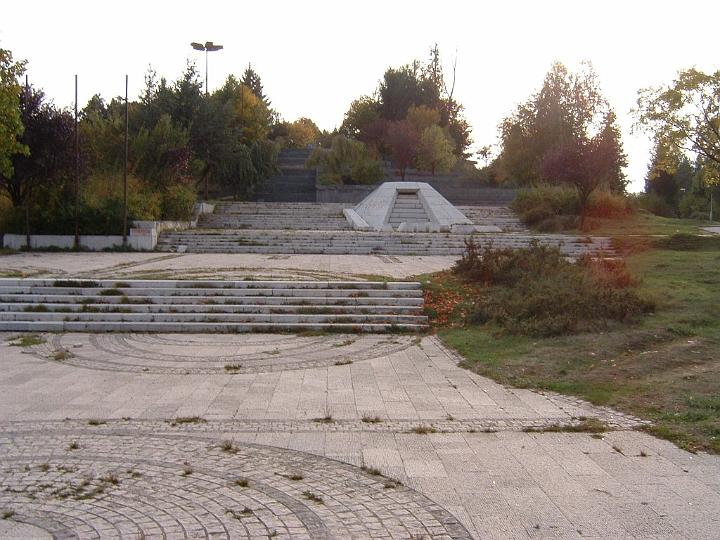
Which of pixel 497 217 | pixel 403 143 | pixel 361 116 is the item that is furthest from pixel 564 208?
pixel 361 116

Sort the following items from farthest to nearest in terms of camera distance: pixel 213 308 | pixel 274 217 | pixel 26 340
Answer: pixel 274 217
pixel 213 308
pixel 26 340

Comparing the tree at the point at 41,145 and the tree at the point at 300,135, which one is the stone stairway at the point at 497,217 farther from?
the tree at the point at 300,135

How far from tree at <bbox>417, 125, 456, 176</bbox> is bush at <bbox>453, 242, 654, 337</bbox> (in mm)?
34505

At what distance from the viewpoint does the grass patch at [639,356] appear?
6.46 m

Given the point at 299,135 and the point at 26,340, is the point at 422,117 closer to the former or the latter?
the point at 299,135

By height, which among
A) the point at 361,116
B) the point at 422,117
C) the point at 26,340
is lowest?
the point at 26,340

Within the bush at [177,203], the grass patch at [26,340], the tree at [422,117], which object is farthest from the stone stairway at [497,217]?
the grass patch at [26,340]

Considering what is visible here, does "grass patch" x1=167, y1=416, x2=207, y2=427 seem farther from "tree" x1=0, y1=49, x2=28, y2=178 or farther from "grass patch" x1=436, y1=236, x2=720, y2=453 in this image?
"tree" x1=0, y1=49, x2=28, y2=178

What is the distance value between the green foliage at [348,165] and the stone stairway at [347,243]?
849 inches

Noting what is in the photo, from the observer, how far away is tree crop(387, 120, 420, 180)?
4881 cm

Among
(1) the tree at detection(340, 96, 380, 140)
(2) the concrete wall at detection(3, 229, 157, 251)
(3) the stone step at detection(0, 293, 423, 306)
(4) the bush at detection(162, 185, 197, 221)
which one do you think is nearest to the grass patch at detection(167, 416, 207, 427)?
(3) the stone step at detection(0, 293, 423, 306)

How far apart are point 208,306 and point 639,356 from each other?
720 centimetres

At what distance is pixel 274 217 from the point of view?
1294 inches

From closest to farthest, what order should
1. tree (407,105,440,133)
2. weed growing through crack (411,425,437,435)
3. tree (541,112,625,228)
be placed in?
weed growing through crack (411,425,437,435), tree (541,112,625,228), tree (407,105,440,133)
